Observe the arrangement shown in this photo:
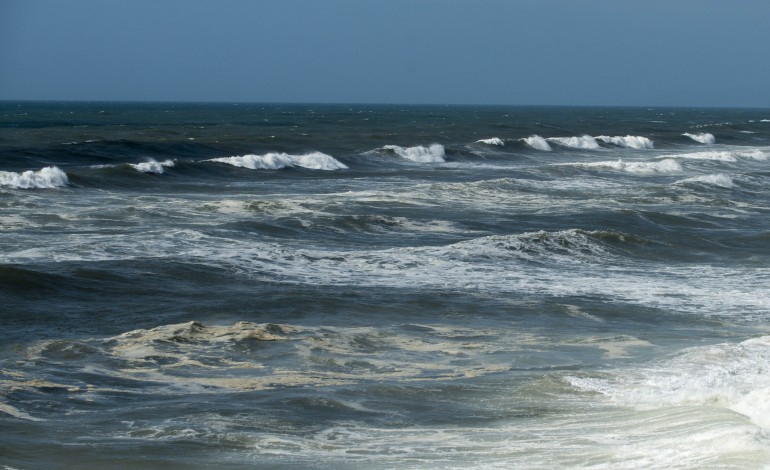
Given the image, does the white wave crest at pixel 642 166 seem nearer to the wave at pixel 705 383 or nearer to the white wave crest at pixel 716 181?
the white wave crest at pixel 716 181

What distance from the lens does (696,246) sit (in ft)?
69.3

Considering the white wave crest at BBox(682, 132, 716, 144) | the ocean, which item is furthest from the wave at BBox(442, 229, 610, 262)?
the white wave crest at BBox(682, 132, 716, 144)

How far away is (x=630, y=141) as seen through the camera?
63500 millimetres

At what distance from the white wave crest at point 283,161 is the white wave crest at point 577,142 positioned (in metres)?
21.4

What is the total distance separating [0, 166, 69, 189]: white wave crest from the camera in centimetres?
2973

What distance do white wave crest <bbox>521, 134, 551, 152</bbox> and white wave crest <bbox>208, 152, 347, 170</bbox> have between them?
1755 centimetres

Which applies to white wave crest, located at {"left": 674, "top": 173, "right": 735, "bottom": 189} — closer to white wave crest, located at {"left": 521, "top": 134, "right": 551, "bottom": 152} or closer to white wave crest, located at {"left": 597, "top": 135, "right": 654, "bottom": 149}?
white wave crest, located at {"left": 521, "top": 134, "right": 551, "bottom": 152}

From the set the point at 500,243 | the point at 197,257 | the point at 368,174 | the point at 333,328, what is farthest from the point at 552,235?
the point at 368,174

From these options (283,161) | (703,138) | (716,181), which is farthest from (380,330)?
(703,138)

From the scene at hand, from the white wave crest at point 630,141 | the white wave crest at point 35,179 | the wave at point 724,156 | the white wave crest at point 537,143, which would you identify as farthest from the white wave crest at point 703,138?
the white wave crest at point 35,179

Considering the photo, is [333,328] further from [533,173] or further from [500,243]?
[533,173]

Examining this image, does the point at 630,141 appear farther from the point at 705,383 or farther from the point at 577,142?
the point at 705,383

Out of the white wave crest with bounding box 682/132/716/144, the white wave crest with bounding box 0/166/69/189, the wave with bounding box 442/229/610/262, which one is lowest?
the white wave crest with bounding box 682/132/716/144

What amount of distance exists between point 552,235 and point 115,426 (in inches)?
506
